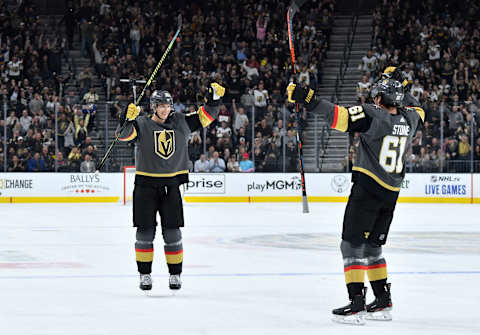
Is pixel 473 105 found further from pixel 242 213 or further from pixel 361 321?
pixel 361 321

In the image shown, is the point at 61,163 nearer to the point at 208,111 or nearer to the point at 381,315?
the point at 208,111

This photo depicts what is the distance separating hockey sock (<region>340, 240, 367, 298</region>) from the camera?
17.8 feet

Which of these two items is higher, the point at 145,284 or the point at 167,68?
the point at 167,68

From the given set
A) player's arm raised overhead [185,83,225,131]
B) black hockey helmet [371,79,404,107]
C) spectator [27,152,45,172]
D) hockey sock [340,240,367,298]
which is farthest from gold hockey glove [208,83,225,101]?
spectator [27,152,45,172]

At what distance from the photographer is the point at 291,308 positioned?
571 centimetres

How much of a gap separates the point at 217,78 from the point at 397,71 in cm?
1809

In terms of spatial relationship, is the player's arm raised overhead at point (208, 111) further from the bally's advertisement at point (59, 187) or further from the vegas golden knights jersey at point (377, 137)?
the bally's advertisement at point (59, 187)

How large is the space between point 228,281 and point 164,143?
4.31 ft

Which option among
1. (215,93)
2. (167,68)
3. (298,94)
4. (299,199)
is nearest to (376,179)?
(298,94)

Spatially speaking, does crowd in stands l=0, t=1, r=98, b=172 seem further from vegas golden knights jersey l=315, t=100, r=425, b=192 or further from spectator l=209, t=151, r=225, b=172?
vegas golden knights jersey l=315, t=100, r=425, b=192

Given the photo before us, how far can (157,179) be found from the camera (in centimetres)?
660

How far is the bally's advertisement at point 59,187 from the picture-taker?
20.3m

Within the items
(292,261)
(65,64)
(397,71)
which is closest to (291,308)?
(397,71)

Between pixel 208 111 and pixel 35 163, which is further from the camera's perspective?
pixel 35 163
